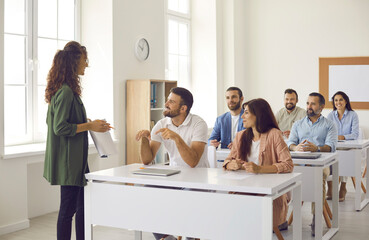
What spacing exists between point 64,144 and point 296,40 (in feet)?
21.8

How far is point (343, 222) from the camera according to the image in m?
5.28

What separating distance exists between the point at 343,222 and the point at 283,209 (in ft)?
6.28

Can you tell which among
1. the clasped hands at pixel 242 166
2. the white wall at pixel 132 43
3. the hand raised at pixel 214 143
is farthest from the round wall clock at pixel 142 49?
the clasped hands at pixel 242 166

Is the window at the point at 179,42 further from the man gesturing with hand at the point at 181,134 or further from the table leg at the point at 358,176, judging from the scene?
the man gesturing with hand at the point at 181,134

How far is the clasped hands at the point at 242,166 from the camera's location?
3439 mm

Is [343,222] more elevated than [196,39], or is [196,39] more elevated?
[196,39]

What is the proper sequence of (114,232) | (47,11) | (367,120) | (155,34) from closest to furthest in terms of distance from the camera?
(114,232)
(47,11)
(155,34)
(367,120)

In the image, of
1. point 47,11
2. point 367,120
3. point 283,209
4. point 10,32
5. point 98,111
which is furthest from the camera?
point 367,120

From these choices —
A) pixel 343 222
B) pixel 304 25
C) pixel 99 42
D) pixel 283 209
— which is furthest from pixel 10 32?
pixel 304 25

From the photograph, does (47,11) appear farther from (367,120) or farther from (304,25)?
(367,120)

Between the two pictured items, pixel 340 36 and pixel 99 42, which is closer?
pixel 99 42

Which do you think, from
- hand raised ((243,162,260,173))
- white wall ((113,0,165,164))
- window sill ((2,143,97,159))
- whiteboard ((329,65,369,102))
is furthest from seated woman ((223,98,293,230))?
whiteboard ((329,65,369,102))

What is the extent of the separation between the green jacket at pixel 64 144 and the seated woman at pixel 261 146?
104 cm

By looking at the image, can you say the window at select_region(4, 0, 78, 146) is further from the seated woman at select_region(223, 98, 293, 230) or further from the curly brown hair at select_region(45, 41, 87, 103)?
the seated woman at select_region(223, 98, 293, 230)
